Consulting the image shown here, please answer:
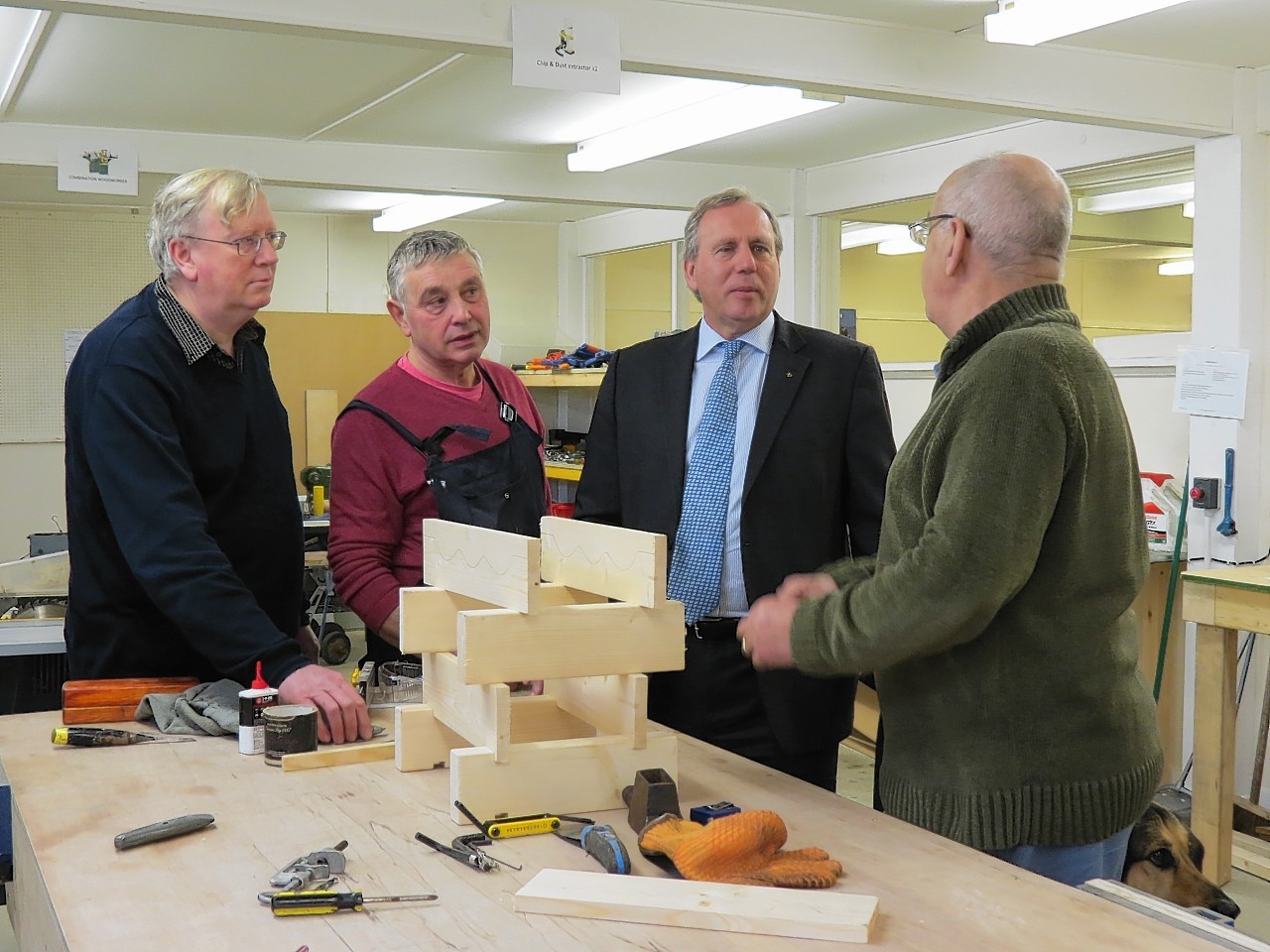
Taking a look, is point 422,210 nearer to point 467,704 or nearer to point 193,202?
point 193,202

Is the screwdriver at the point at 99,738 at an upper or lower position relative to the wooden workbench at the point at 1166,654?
upper

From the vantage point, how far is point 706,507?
2.42 m

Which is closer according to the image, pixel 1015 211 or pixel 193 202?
pixel 1015 211

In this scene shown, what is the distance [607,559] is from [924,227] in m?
0.64

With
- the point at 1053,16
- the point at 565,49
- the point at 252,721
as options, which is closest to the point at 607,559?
the point at 252,721

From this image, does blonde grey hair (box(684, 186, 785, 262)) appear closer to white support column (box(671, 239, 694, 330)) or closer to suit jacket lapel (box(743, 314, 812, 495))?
suit jacket lapel (box(743, 314, 812, 495))

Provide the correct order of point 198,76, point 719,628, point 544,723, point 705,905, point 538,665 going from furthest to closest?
1. point 198,76
2. point 719,628
3. point 544,723
4. point 538,665
5. point 705,905

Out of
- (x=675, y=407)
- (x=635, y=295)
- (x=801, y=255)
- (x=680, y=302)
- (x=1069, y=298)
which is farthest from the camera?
(x=635, y=295)

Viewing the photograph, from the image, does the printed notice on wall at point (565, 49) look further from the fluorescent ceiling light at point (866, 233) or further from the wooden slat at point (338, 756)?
the fluorescent ceiling light at point (866, 233)

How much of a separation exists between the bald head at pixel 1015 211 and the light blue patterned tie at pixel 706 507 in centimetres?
86

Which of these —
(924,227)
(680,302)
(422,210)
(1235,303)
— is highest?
(422,210)

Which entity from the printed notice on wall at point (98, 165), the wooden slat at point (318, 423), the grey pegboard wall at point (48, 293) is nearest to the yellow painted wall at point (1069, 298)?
the wooden slat at point (318, 423)

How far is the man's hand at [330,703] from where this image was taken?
192cm

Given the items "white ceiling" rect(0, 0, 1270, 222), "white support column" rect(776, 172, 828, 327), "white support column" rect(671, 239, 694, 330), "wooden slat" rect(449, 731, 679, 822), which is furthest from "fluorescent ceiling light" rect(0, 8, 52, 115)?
"white support column" rect(671, 239, 694, 330)
